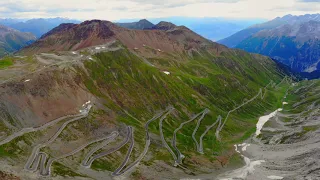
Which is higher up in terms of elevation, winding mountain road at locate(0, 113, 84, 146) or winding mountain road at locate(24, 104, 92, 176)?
winding mountain road at locate(0, 113, 84, 146)

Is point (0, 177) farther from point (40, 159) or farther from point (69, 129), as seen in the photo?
point (69, 129)

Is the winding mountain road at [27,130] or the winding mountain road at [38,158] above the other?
the winding mountain road at [27,130]

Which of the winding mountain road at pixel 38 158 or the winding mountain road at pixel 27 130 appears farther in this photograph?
the winding mountain road at pixel 27 130

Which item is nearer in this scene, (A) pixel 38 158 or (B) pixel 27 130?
(A) pixel 38 158

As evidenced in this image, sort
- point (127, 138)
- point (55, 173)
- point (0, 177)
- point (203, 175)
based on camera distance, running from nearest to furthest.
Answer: point (0, 177) < point (55, 173) < point (203, 175) < point (127, 138)

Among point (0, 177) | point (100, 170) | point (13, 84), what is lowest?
point (100, 170)

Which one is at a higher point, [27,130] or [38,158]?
[27,130]

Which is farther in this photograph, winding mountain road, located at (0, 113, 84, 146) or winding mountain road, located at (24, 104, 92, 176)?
winding mountain road, located at (0, 113, 84, 146)

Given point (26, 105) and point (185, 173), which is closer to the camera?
point (185, 173)

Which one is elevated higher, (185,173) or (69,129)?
(69,129)

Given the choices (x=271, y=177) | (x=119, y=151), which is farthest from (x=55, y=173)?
(x=271, y=177)

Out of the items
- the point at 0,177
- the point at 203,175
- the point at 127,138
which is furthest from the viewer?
the point at 127,138
